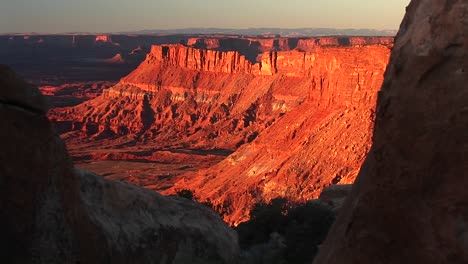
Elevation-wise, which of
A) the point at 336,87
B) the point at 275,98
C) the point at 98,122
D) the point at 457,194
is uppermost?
the point at 457,194

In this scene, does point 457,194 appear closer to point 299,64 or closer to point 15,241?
point 15,241

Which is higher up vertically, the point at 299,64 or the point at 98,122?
the point at 299,64

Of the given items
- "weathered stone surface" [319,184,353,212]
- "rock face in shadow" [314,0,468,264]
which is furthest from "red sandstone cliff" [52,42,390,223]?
"rock face in shadow" [314,0,468,264]

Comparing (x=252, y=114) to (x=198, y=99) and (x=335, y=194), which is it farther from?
(x=335, y=194)

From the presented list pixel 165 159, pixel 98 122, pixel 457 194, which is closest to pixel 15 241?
pixel 457 194

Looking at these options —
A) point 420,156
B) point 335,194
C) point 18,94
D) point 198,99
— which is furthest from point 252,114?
point 420,156

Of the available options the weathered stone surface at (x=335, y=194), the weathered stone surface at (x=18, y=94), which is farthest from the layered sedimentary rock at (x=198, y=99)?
the weathered stone surface at (x=18, y=94)
